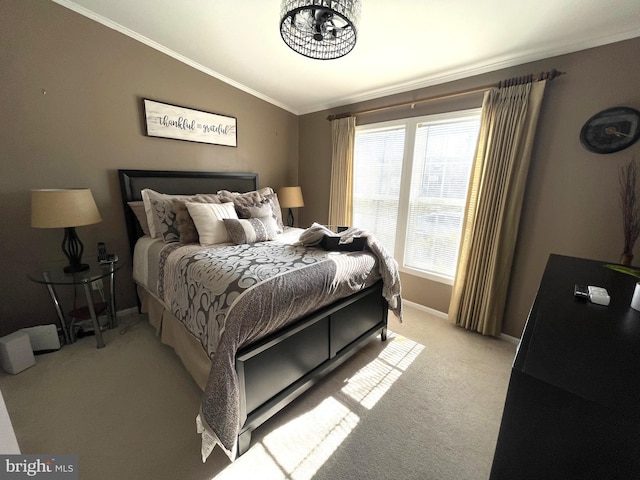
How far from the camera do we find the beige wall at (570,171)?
1.73 m

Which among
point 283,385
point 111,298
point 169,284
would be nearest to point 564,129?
point 283,385

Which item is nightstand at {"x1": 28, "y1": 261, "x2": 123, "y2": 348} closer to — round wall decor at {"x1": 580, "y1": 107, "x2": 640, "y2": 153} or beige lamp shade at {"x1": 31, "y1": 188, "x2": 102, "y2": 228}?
beige lamp shade at {"x1": 31, "y1": 188, "x2": 102, "y2": 228}

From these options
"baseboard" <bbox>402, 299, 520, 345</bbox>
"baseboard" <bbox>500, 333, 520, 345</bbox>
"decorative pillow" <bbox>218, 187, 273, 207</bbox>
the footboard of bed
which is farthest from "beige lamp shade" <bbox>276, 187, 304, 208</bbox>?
"baseboard" <bbox>500, 333, 520, 345</bbox>

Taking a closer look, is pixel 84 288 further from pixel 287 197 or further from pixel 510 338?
pixel 510 338

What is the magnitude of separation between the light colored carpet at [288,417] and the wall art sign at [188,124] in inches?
81.5

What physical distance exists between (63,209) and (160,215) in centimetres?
61

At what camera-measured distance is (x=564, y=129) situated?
1906 millimetres

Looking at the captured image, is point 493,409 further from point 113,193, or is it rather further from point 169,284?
point 113,193

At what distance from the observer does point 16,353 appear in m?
1.75

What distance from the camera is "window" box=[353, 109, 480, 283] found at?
8.05ft

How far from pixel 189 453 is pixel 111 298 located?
1.72m

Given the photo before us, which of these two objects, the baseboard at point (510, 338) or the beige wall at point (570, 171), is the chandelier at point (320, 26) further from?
the baseboard at point (510, 338)

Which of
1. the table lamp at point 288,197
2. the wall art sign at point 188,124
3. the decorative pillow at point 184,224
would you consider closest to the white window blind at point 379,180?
the table lamp at point 288,197

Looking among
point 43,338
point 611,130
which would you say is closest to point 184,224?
point 43,338
